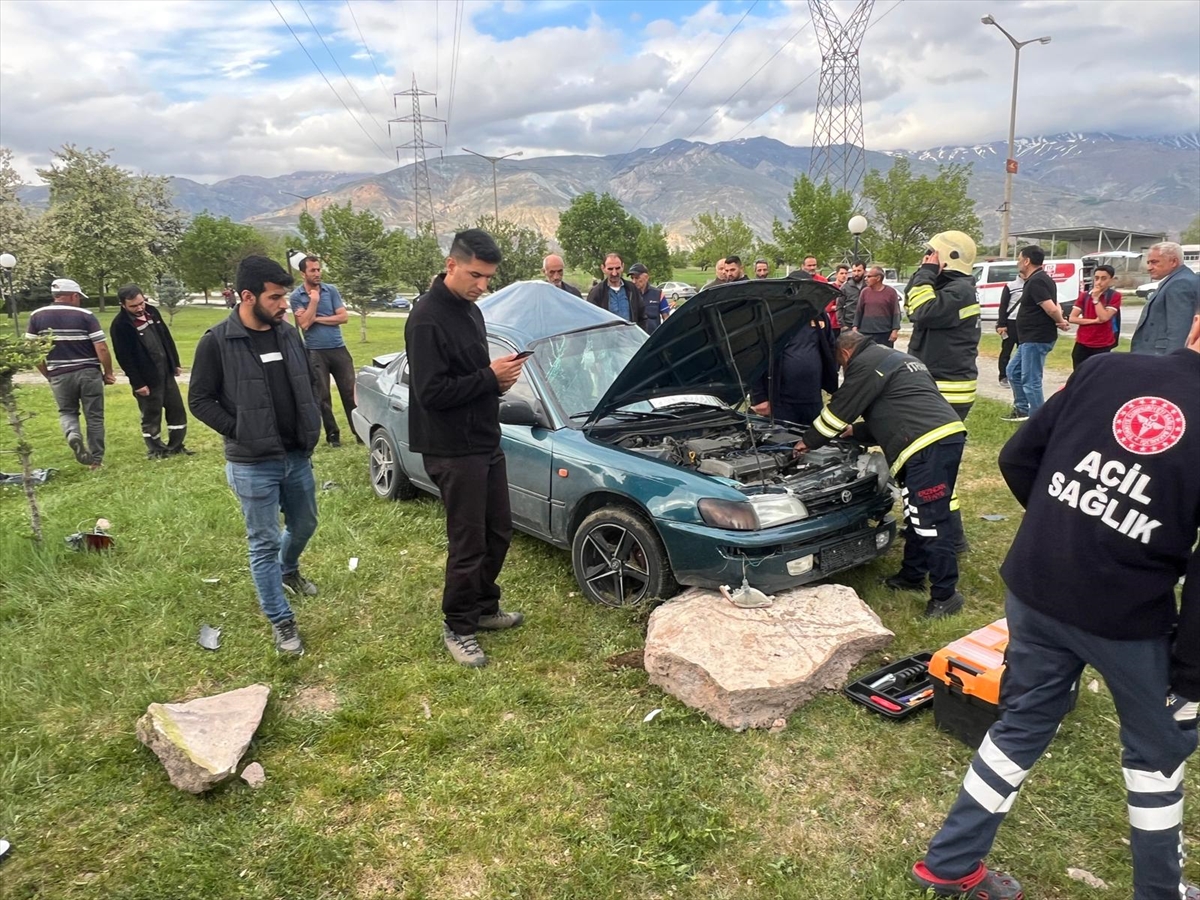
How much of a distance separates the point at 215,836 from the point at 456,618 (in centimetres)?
139

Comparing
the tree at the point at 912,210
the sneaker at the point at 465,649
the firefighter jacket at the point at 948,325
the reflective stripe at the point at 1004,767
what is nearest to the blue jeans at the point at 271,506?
the sneaker at the point at 465,649

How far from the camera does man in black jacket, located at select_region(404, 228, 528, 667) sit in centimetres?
329

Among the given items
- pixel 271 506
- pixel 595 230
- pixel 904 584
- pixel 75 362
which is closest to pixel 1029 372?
pixel 904 584

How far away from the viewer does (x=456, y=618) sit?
368 centimetres

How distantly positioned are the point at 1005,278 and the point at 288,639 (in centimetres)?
2442

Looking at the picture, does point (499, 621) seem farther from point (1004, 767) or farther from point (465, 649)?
point (1004, 767)

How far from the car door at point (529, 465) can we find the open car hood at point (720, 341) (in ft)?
1.19

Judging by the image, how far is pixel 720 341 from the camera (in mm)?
4566

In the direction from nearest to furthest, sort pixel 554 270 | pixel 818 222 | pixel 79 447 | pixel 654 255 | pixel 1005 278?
pixel 79 447
pixel 554 270
pixel 1005 278
pixel 818 222
pixel 654 255

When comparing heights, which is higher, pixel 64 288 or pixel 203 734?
pixel 64 288

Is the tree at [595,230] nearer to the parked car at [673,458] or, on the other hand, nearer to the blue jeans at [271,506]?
the parked car at [673,458]

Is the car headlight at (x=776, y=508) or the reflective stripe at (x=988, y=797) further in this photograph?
the car headlight at (x=776, y=508)

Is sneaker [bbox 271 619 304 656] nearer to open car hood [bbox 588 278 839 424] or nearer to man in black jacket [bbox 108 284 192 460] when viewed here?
open car hood [bbox 588 278 839 424]

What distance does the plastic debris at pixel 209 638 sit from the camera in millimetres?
3828
